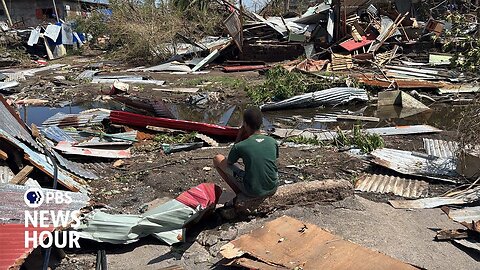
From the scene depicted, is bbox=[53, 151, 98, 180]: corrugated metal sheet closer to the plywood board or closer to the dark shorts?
the dark shorts

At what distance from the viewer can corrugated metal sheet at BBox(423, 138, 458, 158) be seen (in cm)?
663

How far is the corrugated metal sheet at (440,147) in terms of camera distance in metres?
6.63

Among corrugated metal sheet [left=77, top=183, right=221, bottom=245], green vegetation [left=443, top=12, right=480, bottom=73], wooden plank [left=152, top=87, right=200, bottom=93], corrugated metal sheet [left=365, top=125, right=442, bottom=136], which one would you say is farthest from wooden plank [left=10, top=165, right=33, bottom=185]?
wooden plank [left=152, top=87, right=200, bottom=93]

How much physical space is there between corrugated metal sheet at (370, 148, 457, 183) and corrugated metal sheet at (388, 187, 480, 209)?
546 millimetres

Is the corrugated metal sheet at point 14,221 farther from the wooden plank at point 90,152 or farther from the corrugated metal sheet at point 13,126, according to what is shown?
the wooden plank at point 90,152

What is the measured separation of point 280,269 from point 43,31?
24.8 meters

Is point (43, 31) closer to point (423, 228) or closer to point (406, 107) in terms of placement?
point (406, 107)

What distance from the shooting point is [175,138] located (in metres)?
7.89

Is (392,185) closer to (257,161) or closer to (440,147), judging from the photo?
(440,147)

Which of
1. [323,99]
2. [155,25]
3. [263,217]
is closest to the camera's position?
[263,217]

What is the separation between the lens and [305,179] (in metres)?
5.89

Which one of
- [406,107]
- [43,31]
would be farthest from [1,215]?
[43,31]

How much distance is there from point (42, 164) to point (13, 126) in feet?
3.12

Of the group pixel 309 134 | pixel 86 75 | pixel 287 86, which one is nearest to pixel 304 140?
pixel 309 134
